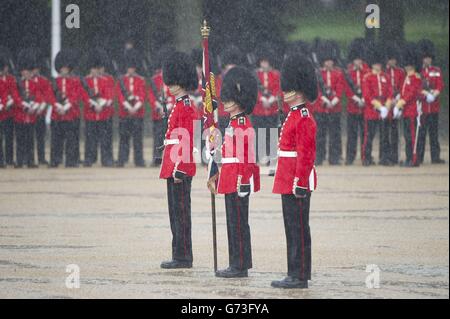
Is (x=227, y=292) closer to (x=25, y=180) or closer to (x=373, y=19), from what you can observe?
(x=25, y=180)

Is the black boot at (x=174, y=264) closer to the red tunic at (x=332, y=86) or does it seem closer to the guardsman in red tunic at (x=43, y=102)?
the guardsman in red tunic at (x=43, y=102)

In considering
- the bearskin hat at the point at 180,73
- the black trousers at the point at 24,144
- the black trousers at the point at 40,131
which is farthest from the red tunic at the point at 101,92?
the bearskin hat at the point at 180,73

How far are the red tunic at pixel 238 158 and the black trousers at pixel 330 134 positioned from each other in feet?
30.5

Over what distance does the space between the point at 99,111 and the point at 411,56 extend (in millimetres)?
3868

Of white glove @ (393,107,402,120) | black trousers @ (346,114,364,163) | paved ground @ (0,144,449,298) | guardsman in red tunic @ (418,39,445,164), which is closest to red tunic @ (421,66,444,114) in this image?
guardsman in red tunic @ (418,39,445,164)

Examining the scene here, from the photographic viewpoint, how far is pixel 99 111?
17.4 m

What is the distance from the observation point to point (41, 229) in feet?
35.6

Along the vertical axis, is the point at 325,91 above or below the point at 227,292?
above

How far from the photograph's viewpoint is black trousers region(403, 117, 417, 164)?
56.6 ft

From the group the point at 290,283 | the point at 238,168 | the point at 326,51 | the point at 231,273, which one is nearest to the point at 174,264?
the point at 231,273

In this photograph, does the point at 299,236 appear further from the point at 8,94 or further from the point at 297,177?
the point at 8,94

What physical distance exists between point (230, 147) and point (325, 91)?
9244mm

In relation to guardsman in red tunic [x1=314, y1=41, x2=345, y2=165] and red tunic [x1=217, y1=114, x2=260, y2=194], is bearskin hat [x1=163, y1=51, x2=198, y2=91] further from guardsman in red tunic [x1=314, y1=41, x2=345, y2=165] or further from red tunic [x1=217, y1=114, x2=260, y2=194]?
guardsman in red tunic [x1=314, y1=41, x2=345, y2=165]

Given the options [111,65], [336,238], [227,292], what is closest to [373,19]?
[111,65]
